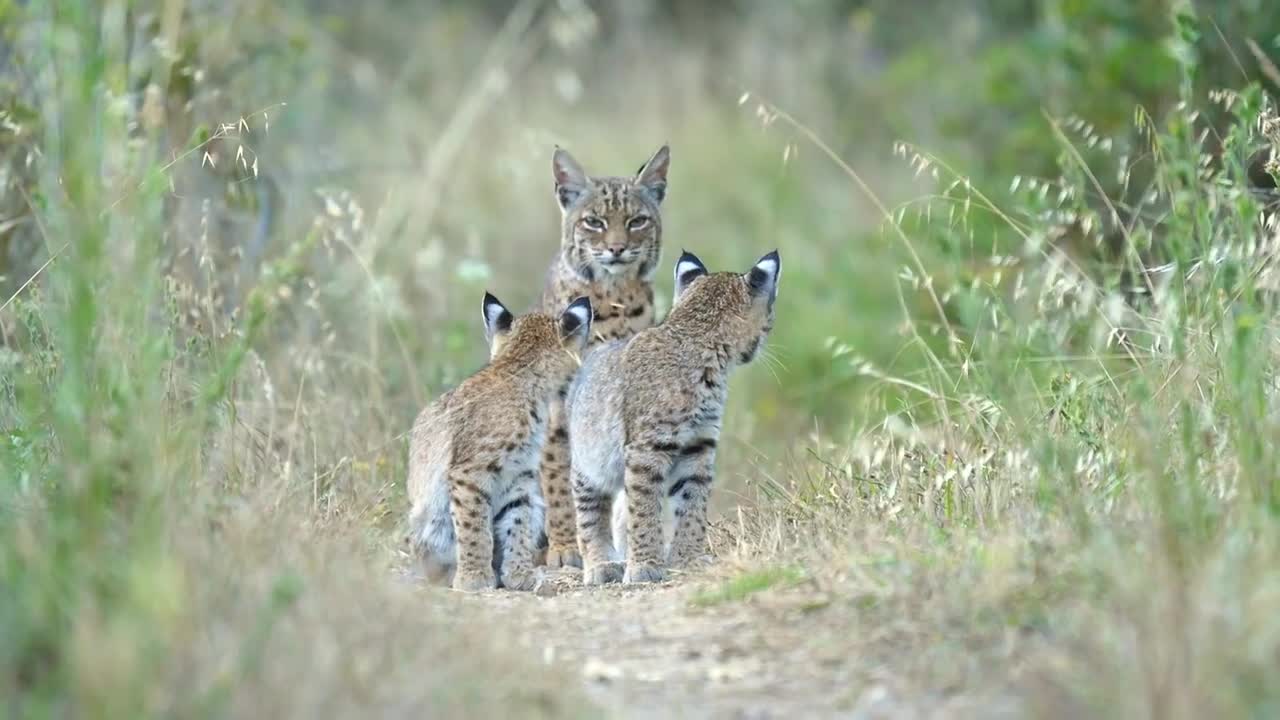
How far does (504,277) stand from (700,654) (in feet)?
29.9

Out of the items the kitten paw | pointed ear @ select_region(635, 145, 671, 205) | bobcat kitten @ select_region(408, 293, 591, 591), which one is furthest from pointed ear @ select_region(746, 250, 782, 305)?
pointed ear @ select_region(635, 145, 671, 205)

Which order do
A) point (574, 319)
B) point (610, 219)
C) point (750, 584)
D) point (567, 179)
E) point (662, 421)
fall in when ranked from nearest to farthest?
point (750, 584) → point (662, 421) → point (574, 319) → point (610, 219) → point (567, 179)

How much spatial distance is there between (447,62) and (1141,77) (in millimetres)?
8760

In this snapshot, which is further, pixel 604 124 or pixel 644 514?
pixel 604 124

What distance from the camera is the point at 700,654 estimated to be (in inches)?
207

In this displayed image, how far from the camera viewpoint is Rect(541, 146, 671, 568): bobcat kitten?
9211 mm

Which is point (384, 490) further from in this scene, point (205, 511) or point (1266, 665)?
point (1266, 665)

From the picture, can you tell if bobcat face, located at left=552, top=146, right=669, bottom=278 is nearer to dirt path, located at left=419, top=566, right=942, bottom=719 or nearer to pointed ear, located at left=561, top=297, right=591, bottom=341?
pointed ear, located at left=561, top=297, right=591, bottom=341

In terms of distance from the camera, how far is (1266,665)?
4020 mm

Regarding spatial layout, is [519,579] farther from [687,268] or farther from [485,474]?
[687,268]

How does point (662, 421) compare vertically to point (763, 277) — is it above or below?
Result: below

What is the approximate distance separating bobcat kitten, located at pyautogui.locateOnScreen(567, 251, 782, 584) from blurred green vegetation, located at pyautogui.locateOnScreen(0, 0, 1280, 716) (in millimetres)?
341

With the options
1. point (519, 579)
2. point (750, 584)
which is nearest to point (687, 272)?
point (519, 579)

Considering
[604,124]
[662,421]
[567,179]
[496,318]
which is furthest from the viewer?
[604,124]
